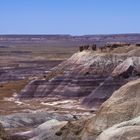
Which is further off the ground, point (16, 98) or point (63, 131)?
point (63, 131)

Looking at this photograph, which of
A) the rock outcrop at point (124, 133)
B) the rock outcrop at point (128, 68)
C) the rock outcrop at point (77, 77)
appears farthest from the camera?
the rock outcrop at point (77, 77)

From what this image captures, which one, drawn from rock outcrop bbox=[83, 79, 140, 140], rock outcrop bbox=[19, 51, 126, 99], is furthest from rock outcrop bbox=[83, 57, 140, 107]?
rock outcrop bbox=[83, 79, 140, 140]

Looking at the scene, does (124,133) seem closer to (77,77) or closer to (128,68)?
(128,68)

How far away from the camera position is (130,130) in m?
21.8

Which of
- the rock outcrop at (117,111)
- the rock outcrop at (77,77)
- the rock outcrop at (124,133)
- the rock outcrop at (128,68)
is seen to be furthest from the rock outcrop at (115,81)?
the rock outcrop at (124,133)

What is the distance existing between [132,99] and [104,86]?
128ft

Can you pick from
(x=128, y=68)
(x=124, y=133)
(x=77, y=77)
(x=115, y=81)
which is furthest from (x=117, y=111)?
(x=77, y=77)

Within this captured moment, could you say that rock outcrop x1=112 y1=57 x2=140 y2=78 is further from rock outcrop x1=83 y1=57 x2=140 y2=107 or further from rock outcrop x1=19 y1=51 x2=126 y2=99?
rock outcrop x1=19 y1=51 x2=126 y2=99

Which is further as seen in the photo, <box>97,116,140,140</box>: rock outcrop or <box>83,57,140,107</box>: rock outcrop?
<box>83,57,140,107</box>: rock outcrop

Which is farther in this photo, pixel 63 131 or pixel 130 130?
pixel 63 131

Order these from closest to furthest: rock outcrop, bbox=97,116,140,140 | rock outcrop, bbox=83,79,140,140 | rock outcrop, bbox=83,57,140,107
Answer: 1. rock outcrop, bbox=97,116,140,140
2. rock outcrop, bbox=83,79,140,140
3. rock outcrop, bbox=83,57,140,107

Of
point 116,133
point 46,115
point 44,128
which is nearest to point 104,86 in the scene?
point 46,115

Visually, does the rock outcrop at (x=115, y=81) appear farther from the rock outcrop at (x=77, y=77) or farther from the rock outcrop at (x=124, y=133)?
the rock outcrop at (x=124, y=133)

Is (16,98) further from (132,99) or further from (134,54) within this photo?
(132,99)
